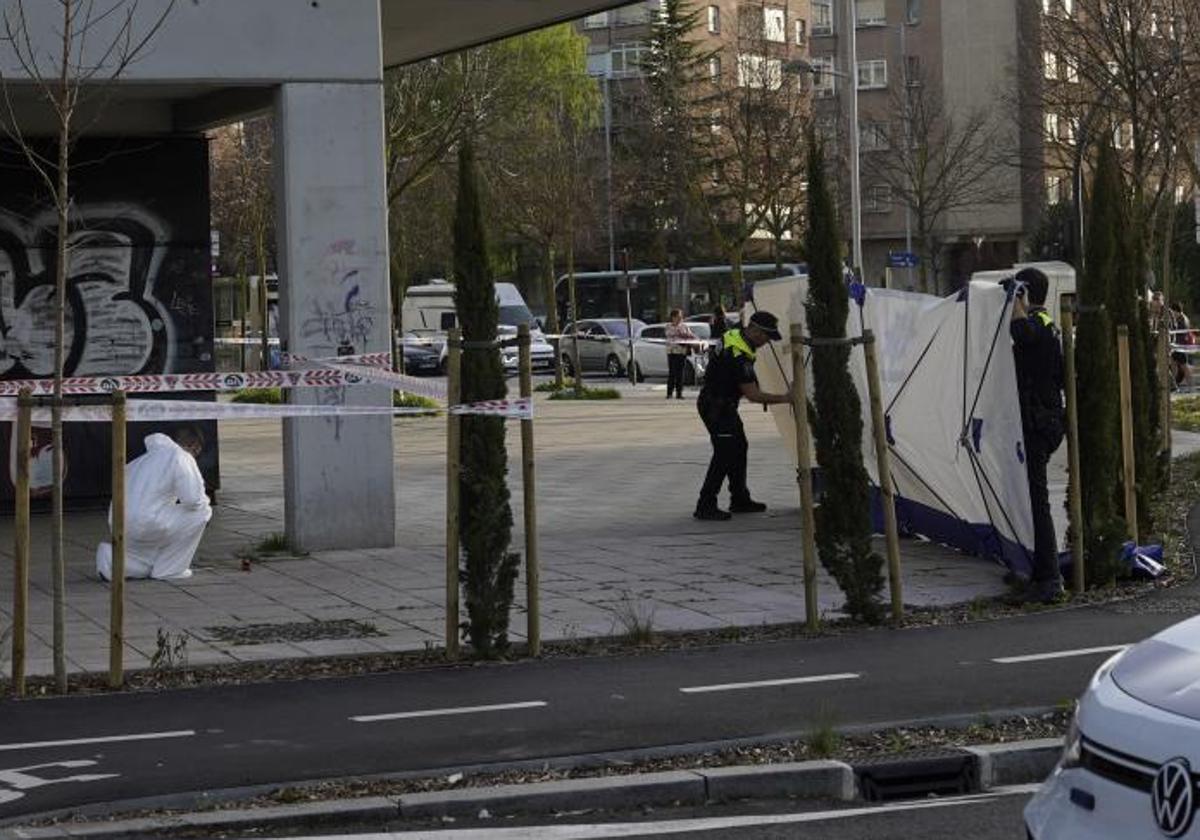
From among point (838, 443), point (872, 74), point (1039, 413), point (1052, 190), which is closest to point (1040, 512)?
point (1039, 413)

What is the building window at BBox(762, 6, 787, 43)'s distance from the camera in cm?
6731

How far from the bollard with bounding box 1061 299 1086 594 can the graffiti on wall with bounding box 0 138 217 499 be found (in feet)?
30.7

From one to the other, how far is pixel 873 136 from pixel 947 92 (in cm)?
587

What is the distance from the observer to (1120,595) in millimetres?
12648

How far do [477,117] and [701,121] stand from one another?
2387cm

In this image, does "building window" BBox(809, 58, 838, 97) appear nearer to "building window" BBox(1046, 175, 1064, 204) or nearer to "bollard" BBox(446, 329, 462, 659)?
"building window" BBox(1046, 175, 1064, 204)

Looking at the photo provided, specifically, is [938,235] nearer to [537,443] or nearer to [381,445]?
[537,443]

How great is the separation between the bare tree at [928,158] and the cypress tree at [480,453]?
49857mm

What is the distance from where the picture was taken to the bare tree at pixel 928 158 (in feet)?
200

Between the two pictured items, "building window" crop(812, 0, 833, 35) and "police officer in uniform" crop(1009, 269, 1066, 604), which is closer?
"police officer in uniform" crop(1009, 269, 1066, 604)

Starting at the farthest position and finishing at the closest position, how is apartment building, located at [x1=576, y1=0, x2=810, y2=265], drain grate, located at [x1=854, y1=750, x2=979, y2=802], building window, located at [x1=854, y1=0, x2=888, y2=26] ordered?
building window, located at [x1=854, y1=0, x2=888, y2=26]
apartment building, located at [x1=576, y1=0, x2=810, y2=265]
drain grate, located at [x1=854, y1=750, x2=979, y2=802]

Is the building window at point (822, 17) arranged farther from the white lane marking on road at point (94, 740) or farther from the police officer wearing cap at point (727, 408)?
the white lane marking on road at point (94, 740)

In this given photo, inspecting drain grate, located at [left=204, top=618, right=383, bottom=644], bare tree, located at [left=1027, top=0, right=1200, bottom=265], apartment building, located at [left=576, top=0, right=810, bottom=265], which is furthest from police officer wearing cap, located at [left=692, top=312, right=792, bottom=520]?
apartment building, located at [left=576, top=0, right=810, bottom=265]

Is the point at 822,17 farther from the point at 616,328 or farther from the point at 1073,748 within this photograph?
the point at 1073,748
